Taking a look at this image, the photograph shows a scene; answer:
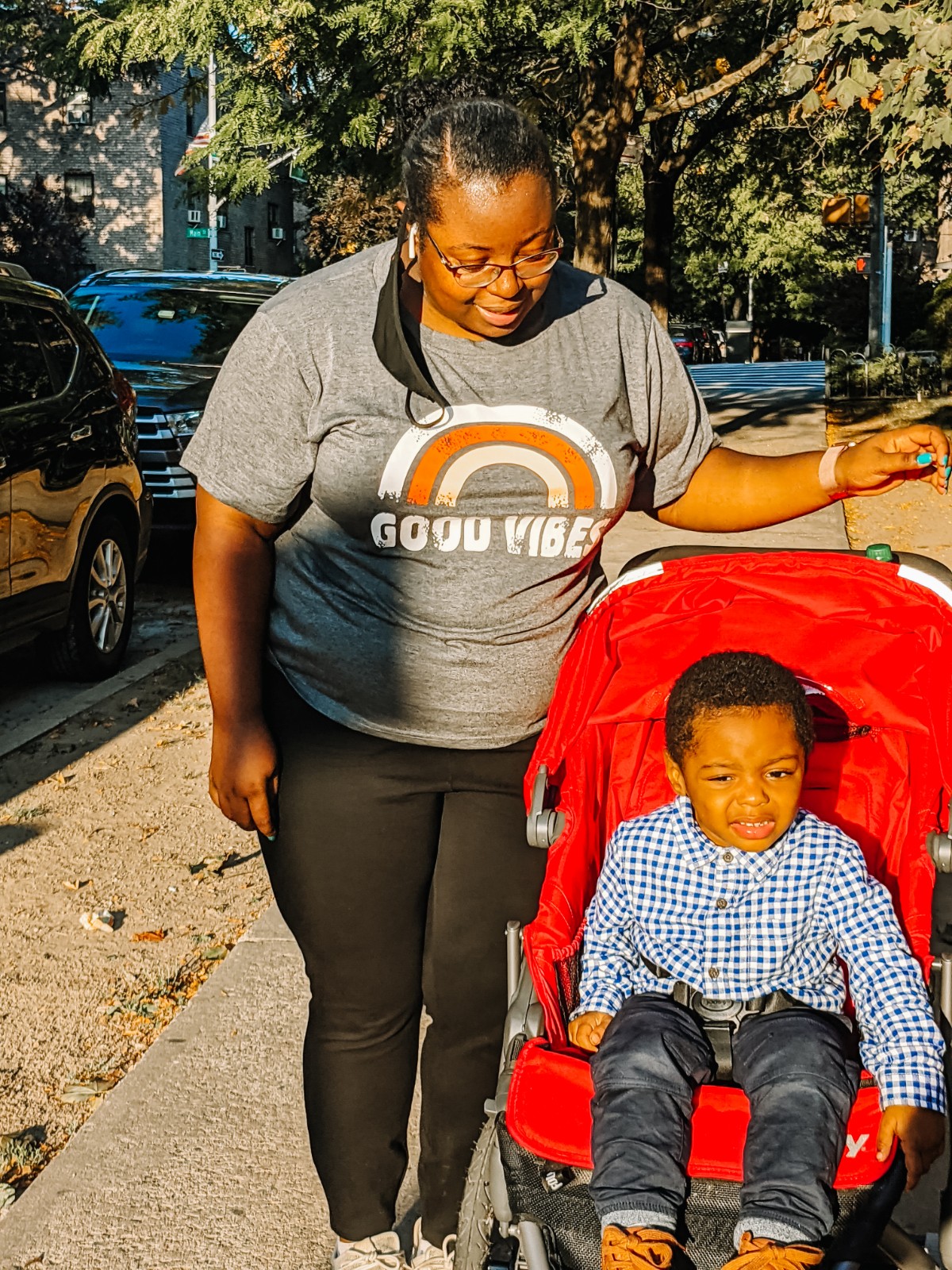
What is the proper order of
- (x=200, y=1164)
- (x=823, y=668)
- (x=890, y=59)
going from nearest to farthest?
(x=823, y=668) → (x=200, y=1164) → (x=890, y=59)

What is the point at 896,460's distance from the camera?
2.67 meters

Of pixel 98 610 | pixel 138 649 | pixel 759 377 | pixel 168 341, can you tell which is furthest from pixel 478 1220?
pixel 759 377

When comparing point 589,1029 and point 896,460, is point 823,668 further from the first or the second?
point 589,1029

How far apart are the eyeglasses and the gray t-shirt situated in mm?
146

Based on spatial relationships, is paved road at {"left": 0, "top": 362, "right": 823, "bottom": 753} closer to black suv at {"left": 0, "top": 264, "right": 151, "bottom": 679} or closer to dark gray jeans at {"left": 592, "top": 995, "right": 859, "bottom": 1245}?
black suv at {"left": 0, "top": 264, "right": 151, "bottom": 679}

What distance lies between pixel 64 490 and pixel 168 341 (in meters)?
4.43

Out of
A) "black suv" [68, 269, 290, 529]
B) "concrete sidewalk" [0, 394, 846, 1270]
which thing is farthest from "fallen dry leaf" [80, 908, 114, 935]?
"black suv" [68, 269, 290, 529]

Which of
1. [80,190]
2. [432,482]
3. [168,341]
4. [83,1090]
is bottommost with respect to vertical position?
[83,1090]

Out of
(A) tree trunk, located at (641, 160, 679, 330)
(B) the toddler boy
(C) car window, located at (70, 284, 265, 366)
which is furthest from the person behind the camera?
(A) tree trunk, located at (641, 160, 679, 330)

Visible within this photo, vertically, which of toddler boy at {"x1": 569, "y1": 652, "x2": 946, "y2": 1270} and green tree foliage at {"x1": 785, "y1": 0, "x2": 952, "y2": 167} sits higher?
green tree foliage at {"x1": 785, "y1": 0, "x2": 952, "y2": 167}

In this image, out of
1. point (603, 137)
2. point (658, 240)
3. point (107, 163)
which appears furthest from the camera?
point (107, 163)

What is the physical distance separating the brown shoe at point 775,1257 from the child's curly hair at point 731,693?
843mm

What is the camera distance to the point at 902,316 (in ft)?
119

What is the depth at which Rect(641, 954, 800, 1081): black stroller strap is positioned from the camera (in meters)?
2.65
